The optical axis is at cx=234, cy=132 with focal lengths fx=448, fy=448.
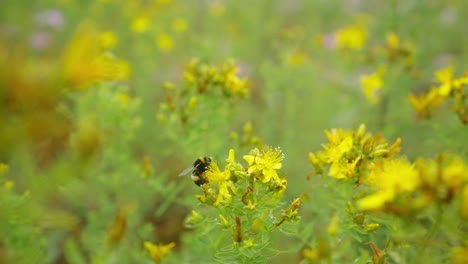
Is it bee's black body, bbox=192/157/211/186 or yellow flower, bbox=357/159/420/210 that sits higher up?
bee's black body, bbox=192/157/211/186

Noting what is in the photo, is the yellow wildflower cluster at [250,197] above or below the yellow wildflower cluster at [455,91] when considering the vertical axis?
below

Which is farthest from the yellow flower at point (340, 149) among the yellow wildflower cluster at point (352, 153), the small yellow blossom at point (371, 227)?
the small yellow blossom at point (371, 227)

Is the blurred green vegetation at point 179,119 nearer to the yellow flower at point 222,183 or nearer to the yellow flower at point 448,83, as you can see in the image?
the yellow flower at point 448,83

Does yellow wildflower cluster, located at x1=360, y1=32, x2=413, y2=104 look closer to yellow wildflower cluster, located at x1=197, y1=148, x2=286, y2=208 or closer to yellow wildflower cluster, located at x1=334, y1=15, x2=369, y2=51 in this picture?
yellow wildflower cluster, located at x1=334, y1=15, x2=369, y2=51

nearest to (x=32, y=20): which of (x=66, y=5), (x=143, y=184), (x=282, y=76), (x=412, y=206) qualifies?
(x=66, y=5)

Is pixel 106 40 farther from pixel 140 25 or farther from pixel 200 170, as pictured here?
pixel 200 170

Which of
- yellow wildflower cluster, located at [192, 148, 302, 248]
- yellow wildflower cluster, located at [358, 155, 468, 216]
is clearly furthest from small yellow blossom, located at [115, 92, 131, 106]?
yellow wildflower cluster, located at [358, 155, 468, 216]

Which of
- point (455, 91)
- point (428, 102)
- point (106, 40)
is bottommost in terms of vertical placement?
point (455, 91)

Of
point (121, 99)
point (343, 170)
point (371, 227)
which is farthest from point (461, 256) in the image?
point (121, 99)

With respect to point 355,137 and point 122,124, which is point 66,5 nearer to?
point 122,124
